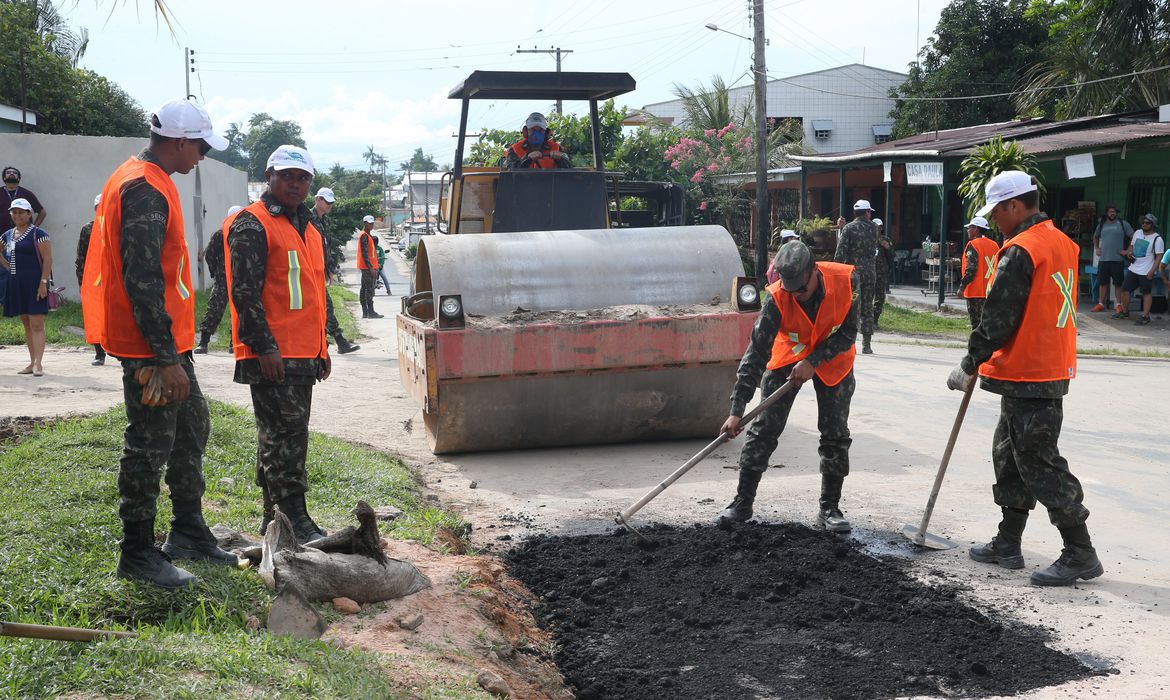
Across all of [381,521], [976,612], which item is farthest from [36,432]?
[976,612]

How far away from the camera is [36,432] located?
7191mm

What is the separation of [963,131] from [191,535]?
2478cm

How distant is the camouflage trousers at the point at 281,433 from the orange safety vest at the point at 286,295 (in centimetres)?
17

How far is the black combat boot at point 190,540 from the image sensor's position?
432 centimetres

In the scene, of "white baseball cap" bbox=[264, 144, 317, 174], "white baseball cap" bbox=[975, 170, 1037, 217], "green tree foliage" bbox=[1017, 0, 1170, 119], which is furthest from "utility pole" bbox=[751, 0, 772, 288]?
"white baseball cap" bbox=[264, 144, 317, 174]

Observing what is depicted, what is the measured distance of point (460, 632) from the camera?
158 inches

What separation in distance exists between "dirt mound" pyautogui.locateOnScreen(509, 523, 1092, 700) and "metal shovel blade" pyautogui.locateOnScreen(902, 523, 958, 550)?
0.32m

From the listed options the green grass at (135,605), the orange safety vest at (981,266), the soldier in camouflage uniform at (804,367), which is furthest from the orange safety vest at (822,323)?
the orange safety vest at (981,266)

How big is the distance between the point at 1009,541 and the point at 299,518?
333 cm

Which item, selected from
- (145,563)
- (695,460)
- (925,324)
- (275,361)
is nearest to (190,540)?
(145,563)

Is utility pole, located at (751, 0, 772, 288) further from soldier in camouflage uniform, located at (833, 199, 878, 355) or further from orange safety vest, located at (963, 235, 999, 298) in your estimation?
orange safety vest, located at (963, 235, 999, 298)

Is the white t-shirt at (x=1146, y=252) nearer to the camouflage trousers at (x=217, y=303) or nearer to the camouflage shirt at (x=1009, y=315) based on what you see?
the camouflage shirt at (x=1009, y=315)

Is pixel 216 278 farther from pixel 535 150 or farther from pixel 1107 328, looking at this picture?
pixel 1107 328

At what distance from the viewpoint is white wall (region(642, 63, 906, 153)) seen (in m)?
43.4
